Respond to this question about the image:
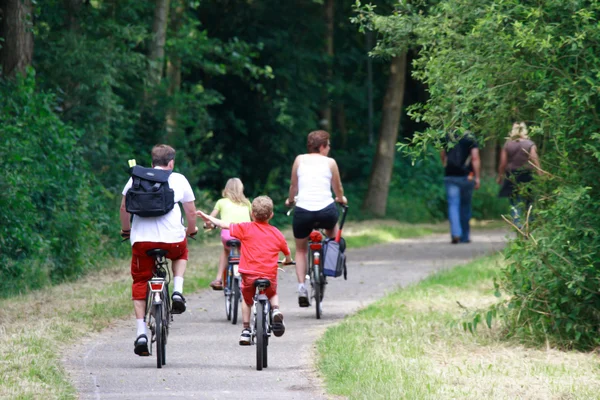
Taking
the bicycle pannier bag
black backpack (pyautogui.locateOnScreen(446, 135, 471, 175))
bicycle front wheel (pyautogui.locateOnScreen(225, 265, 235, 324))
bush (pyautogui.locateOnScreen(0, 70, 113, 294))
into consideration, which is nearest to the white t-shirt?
bicycle front wheel (pyautogui.locateOnScreen(225, 265, 235, 324))

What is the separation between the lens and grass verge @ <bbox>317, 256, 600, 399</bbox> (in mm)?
7785

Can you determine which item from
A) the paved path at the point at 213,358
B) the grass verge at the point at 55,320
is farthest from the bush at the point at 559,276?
the grass verge at the point at 55,320

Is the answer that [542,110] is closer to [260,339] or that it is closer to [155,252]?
[260,339]

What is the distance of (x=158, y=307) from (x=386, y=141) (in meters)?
Answer: 20.6

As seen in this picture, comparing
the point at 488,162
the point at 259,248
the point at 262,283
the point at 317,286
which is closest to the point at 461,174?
the point at 317,286

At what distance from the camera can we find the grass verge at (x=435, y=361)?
25.5ft

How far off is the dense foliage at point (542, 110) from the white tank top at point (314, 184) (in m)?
1.89

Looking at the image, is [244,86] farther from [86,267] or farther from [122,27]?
[86,267]

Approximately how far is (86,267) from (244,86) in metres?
14.4

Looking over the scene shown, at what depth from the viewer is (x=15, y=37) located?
16516mm

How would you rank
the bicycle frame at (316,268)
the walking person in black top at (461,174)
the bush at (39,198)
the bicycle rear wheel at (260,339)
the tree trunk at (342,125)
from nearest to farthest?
1. the bicycle rear wheel at (260,339)
2. the bicycle frame at (316,268)
3. the bush at (39,198)
4. the walking person in black top at (461,174)
5. the tree trunk at (342,125)

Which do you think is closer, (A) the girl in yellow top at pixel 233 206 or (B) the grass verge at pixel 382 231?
(A) the girl in yellow top at pixel 233 206

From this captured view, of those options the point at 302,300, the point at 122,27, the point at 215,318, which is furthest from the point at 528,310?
the point at 122,27

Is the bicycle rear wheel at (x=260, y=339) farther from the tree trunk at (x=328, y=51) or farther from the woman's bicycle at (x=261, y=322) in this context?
the tree trunk at (x=328, y=51)
